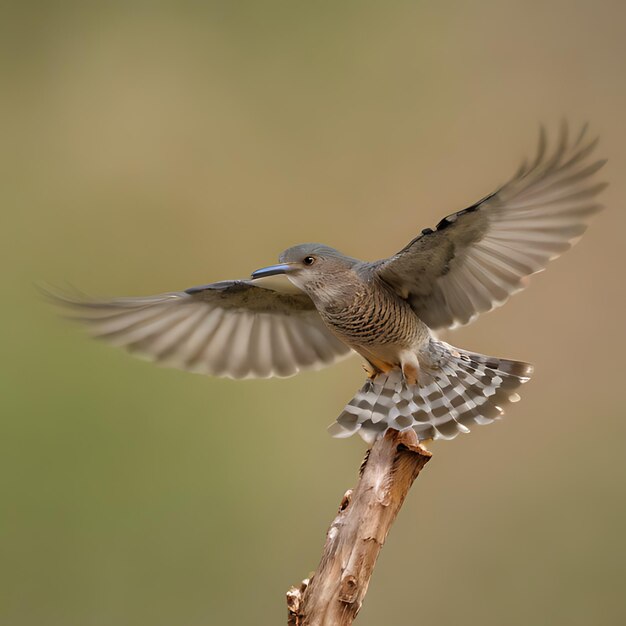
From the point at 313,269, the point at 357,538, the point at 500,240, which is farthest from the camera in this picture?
the point at 313,269

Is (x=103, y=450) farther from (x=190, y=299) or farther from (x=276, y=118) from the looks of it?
(x=276, y=118)

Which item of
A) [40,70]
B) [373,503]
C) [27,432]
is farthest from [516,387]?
[40,70]

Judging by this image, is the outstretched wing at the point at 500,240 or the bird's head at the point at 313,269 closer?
the outstretched wing at the point at 500,240

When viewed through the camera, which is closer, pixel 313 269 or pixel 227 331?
pixel 313 269

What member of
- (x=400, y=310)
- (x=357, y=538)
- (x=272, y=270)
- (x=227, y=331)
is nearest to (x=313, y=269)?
(x=272, y=270)

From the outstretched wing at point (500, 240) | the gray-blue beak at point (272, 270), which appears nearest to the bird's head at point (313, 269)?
the gray-blue beak at point (272, 270)

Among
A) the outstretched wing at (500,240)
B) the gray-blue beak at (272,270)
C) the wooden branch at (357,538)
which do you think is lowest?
the wooden branch at (357,538)

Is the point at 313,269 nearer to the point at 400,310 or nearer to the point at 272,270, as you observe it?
the point at 272,270

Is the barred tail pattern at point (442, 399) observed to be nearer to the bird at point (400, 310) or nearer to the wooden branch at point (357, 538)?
the bird at point (400, 310)
